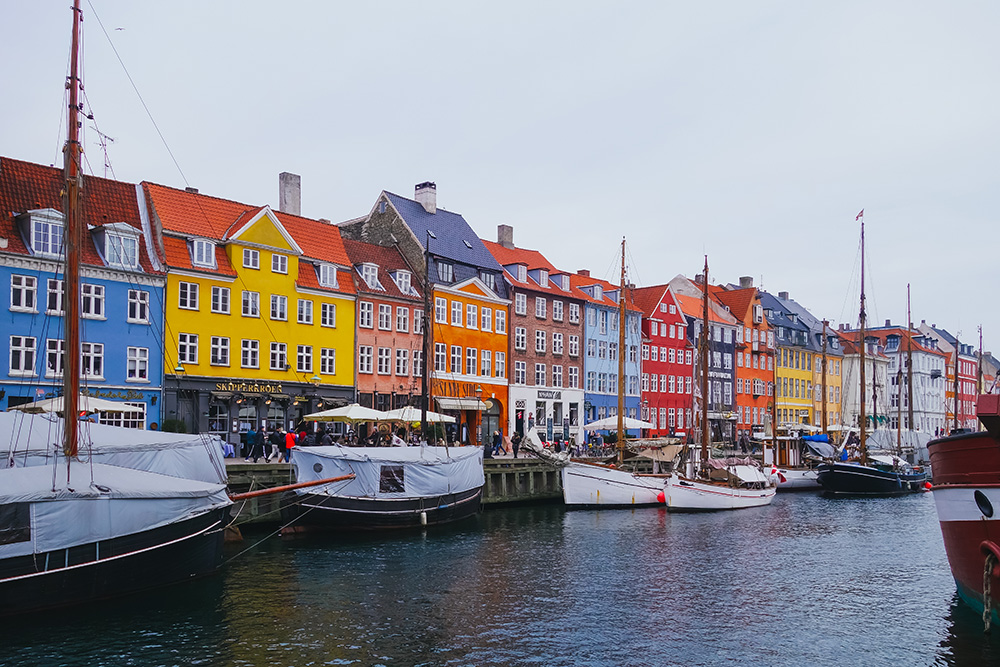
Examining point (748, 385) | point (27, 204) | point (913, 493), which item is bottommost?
point (913, 493)

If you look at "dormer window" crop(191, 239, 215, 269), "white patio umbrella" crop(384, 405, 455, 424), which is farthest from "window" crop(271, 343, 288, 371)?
"white patio umbrella" crop(384, 405, 455, 424)

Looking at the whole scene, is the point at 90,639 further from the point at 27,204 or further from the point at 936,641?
the point at 27,204

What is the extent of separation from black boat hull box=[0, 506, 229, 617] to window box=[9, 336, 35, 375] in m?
19.6

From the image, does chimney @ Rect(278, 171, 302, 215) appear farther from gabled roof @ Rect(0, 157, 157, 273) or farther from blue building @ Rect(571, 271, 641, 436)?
blue building @ Rect(571, 271, 641, 436)

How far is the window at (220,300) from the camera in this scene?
4625 centimetres

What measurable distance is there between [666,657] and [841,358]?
95.9 m

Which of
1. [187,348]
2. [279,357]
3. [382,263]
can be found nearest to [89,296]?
[187,348]

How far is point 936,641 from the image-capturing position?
1939 centimetres

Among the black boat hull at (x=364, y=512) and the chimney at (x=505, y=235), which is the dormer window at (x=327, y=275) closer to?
the black boat hull at (x=364, y=512)

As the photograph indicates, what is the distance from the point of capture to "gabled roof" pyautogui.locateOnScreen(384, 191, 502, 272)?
196 feet

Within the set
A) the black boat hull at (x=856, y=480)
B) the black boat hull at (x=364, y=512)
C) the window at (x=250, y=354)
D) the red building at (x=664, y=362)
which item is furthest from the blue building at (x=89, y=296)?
the red building at (x=664, y=362)

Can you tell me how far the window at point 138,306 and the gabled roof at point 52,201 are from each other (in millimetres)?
1189

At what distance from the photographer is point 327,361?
168ft

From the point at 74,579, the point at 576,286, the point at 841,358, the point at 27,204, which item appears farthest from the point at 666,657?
the point at 841,358
